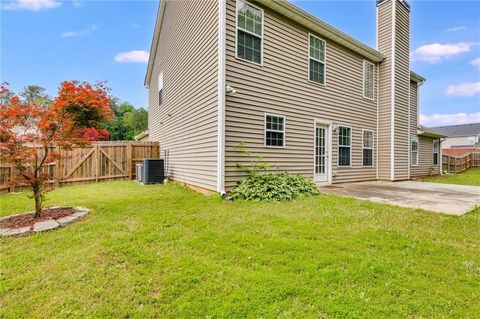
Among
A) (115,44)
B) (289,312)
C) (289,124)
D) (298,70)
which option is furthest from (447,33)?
(115,44)

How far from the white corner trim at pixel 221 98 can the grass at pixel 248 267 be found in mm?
1695

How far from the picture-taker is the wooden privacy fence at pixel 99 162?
917 centimetres

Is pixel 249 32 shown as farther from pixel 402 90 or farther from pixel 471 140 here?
pixel 471 140

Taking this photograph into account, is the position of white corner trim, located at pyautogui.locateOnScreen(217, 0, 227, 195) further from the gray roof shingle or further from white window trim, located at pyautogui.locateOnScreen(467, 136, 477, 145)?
white window trim, located at pyautogui.locateOnScreen(467, 136, 477, 145)

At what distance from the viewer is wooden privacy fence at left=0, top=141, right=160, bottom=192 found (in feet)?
30.1

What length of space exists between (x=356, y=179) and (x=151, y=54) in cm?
1242

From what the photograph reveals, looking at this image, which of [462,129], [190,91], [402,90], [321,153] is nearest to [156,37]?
[190,91]

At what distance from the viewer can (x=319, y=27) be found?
8.14m

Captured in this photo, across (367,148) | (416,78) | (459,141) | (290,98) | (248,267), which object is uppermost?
(416,78)

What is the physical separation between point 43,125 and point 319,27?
7.98 m

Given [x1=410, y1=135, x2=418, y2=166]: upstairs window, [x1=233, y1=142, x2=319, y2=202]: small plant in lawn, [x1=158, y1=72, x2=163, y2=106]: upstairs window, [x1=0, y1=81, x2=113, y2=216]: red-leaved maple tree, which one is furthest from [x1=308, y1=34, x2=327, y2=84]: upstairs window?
[x1=410, y1=135, x2=418, y2=166]: upstairs window

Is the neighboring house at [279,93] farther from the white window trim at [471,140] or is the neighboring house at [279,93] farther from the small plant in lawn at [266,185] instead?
the white window trim at [471,140]

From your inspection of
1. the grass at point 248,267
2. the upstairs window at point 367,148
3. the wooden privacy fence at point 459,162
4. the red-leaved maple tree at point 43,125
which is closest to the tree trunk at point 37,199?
the red-leaved maple tree at point 43,125

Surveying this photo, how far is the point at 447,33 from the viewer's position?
15.0m
